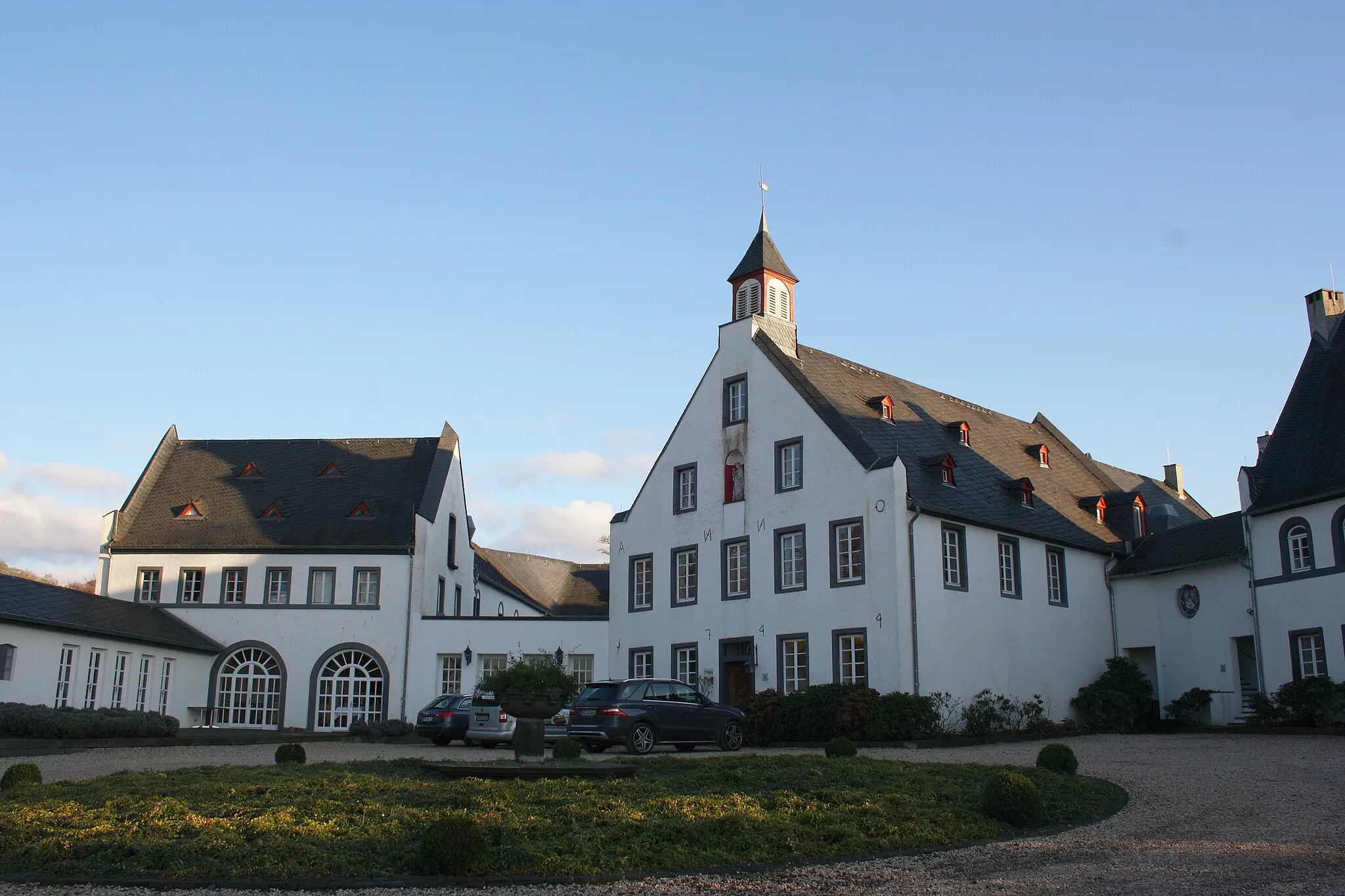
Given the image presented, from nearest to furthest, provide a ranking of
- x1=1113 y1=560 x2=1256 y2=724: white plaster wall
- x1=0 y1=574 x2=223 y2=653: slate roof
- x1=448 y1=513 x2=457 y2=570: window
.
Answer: x1=0 y1=574 x2=223 y2=653: slate roof, x1=1113 y1=560 x2=1256 y2=724: white plaster wall, x1=448 y1=513 x2=457 y2=570: window

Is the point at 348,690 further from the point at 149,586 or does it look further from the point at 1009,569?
the point at 1009,569

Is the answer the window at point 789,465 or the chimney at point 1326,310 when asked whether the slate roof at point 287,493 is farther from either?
the chimney at point 1326,310

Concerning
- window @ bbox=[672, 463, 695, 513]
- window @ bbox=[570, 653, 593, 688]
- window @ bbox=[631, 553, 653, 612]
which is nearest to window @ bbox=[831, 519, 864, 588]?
window @ bbox=[672, 463, 695, 513]

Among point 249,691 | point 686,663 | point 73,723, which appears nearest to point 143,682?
point 249,691

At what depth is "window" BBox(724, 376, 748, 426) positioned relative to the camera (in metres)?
34.2

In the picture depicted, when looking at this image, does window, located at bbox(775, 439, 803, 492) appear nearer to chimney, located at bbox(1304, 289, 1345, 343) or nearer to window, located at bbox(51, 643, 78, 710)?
chimney, located at bbox(1304, 289, 1345, 343)

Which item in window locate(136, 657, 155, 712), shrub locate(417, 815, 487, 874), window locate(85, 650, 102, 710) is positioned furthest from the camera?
window locate(136, 657, 155, 712)

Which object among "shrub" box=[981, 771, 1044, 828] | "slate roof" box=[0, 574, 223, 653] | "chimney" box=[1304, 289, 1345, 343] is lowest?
"shrub" box=[981, 771, 1044, 828]

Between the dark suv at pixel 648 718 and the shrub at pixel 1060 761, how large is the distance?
8.43m

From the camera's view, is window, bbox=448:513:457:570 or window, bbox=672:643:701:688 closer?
window, bbox=672:643:701:688

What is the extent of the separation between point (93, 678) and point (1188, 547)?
98.8 ft

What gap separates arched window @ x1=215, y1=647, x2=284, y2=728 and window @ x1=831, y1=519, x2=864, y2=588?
19077 millimetres

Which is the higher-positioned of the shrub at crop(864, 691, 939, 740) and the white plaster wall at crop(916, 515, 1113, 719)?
the white plaster wall at crop(916, 515, 1113, 719)

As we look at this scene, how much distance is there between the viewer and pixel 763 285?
118 feet
